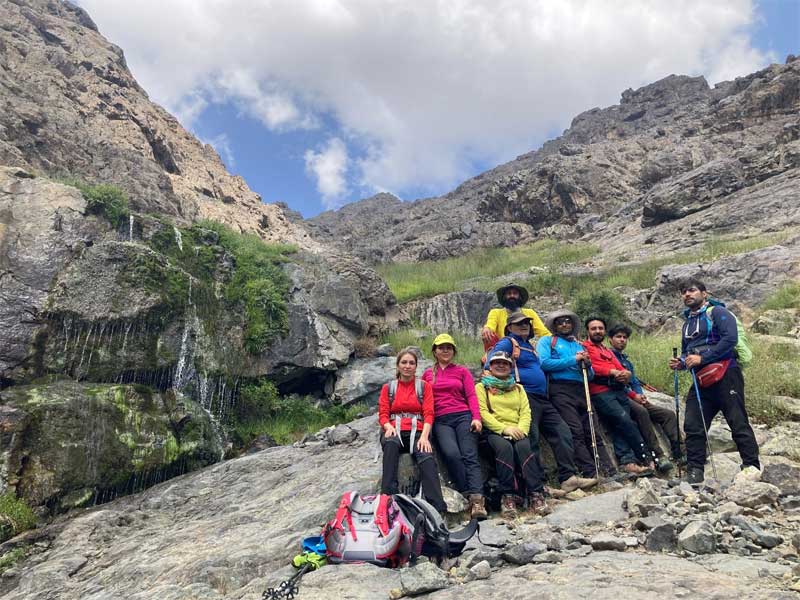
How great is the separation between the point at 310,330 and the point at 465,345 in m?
5.44

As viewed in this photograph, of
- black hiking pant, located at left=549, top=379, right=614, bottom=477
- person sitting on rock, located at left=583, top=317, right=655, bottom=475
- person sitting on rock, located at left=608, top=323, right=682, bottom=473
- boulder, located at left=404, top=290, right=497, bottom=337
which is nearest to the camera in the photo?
black hiking pant, located at left=549, top=379, right=614, bottom=477

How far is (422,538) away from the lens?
3484mm

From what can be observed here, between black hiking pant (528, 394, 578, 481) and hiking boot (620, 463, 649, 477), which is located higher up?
black hiking pant (528, 394, 578, 481)

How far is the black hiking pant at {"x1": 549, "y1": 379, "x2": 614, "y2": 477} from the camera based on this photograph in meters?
5.45

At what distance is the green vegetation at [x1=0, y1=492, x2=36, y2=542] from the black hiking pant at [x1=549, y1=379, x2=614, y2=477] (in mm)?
7776

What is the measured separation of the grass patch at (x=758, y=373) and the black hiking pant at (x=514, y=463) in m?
4.25

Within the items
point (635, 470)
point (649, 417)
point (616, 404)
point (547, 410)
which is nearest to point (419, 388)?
point (547, 410)

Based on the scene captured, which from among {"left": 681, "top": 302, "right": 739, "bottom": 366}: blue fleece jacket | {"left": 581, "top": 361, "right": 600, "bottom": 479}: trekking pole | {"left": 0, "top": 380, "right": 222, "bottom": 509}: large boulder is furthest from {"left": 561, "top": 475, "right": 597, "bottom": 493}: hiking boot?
{"left": 0, "top": 380, "right": 222, "bottom": 509}: large boulder

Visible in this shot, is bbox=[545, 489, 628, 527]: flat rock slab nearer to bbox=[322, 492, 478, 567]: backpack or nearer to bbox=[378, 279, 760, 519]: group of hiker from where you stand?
bbox=[378, 279, 760, 519]: group of hiker

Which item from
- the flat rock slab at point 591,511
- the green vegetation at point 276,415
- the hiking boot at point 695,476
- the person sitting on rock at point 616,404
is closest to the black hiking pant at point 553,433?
the flat rock slab at point 591,511

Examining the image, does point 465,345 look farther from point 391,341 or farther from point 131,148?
point 131,148

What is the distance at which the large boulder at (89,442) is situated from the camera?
7.64 meters

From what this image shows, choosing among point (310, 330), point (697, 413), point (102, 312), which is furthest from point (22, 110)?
point (697, 413)

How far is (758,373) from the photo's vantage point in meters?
7.60
